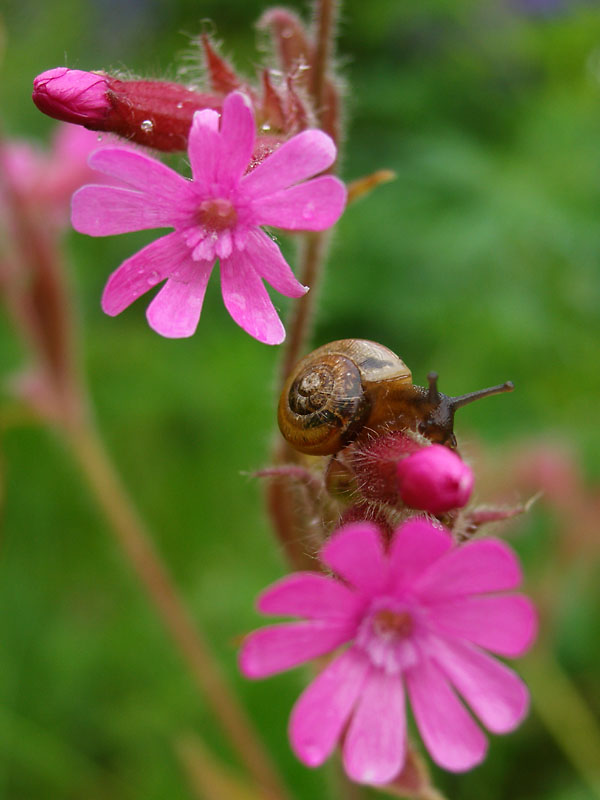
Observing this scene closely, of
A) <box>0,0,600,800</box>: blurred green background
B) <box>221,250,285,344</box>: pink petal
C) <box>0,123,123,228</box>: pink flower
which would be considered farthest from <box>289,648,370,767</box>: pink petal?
<box>0,123,123,228</box>: pink flower

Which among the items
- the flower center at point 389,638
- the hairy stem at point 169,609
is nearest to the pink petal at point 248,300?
the flower center at point 389,638

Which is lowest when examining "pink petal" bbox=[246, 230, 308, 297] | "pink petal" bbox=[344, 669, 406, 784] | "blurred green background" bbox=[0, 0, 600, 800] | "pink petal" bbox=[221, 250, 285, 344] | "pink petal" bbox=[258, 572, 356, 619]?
"blurred green background" bbox=[0, 0, 600, 800]

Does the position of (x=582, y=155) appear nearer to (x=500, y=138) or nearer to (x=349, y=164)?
(x=500, y=138)

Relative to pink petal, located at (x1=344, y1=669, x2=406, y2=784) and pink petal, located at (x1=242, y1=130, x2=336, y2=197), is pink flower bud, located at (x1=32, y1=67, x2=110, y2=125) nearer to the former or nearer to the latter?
pink petal, located at (x1=242, y1=130, x2=336, y2=197)

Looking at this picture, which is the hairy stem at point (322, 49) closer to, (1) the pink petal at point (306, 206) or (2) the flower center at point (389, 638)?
(1) the pink petal at point (306, 206)

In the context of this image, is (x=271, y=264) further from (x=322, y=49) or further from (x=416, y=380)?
(x=416, y=380)

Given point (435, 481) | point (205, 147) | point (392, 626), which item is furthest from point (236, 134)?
point (392, 626)
